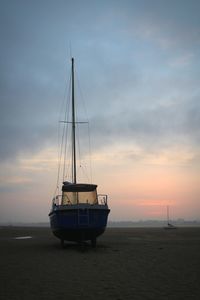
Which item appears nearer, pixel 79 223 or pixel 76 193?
pixel 79 223

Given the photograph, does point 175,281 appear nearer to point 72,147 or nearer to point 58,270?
point 58,270

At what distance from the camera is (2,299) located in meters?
8.12

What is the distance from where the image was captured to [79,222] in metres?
20.5

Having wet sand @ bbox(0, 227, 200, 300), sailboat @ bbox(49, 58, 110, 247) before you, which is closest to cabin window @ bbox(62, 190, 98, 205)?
sailboat @ bbox(49, 58, 110, 247)

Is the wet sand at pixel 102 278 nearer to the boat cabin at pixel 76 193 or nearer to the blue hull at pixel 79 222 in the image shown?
the blue hull at pixel 79 222

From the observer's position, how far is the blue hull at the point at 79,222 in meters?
20.5

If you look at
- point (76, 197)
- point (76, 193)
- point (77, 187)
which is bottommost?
point (76, 197)

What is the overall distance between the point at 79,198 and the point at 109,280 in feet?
41.7

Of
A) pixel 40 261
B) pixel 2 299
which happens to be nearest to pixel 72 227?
pixel 40 261

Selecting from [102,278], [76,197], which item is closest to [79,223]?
[76,197]

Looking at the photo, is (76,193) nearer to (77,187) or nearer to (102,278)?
(77,187)

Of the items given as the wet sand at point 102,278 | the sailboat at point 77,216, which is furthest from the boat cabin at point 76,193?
the wet sand at point 102,278

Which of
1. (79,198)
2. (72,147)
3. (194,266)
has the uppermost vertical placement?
(72,147)

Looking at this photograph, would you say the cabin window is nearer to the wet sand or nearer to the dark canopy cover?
the dark canopy cover
